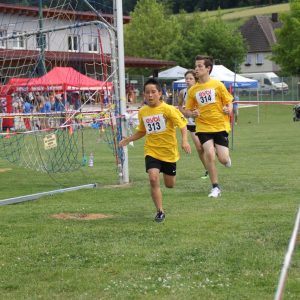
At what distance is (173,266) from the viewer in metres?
6.03

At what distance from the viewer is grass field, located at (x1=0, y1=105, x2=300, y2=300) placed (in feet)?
17.8

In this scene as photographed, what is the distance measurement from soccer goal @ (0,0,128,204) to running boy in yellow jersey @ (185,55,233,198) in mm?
2226

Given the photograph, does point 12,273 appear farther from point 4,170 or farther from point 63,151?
point 63,151

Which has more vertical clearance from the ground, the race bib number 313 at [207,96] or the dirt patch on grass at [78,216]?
the race bib number 313 at [207,96]

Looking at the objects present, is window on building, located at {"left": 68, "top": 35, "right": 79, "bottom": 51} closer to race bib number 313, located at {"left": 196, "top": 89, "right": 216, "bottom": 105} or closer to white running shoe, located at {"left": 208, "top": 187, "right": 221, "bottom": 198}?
race bib number 313, located at {"left": 196, "top": 89, "right": 216, "bottom": 105}

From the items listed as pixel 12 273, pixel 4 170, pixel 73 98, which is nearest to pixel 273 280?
pixel 12 273

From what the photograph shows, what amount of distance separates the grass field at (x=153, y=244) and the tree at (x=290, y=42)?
167 feet

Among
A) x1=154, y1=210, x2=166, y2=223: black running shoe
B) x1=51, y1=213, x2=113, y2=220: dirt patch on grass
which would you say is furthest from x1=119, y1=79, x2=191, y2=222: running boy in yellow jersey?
x1=51, y1=213, x2=113, y2=220: dirt patch on grass

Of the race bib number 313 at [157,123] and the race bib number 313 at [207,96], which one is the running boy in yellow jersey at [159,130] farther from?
the race bib number 313 at [207,96]

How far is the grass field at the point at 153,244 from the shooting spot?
5.44 m

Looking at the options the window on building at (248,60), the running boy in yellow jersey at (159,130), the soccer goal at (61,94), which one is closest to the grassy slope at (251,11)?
the window on building at (248,60)

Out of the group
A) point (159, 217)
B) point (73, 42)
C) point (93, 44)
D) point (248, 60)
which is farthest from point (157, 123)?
point (248, 60)

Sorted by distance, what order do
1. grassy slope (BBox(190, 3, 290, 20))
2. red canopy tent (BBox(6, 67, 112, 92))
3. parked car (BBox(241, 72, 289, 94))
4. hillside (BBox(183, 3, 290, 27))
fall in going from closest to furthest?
red canopy tent (BBox(6, 67, 112, 92)) < parked car (BBox(241, 72, 289, 94)) < hillside (BBox(183, 3, 290, 27)) < grassy slope (BBox(190, 3, 290, 20))

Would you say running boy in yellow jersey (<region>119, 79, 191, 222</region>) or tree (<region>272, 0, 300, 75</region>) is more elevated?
tree (<region>272, 0, 300, 75</region>)
